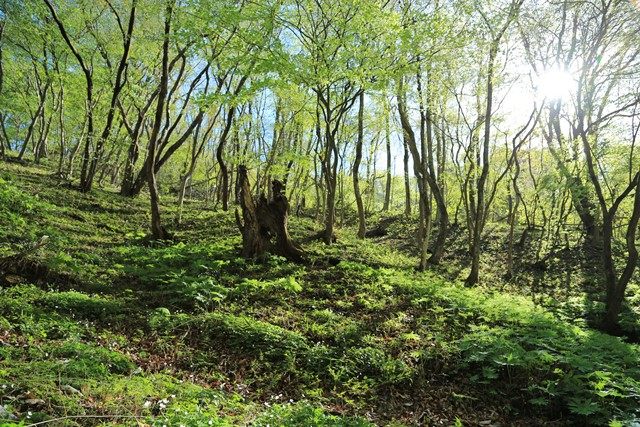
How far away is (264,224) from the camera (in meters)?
11.4

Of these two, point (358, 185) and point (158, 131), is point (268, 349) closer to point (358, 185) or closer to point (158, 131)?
point (158, 131)

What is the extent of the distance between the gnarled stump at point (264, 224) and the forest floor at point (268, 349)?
2.52ft

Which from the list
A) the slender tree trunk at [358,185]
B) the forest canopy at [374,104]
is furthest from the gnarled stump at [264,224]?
the slender tree trunk at [358,185]

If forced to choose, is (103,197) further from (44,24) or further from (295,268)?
(295,268)

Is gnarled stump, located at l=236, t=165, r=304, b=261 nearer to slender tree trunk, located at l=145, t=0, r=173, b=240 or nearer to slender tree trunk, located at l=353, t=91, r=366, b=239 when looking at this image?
slender tree trunk, located at l=145, t=0, r=173, b=240

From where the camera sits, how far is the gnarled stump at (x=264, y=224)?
36.3 feet

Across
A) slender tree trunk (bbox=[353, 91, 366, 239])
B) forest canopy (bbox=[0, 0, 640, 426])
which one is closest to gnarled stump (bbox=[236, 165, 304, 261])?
forest canopy (bbox=[0, 0, 640, 426])

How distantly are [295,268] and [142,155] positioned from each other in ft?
65.7

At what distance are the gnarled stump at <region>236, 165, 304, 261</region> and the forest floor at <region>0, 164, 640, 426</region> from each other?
77 centimetres

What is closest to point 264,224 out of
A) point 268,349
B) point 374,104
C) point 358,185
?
point 268,349

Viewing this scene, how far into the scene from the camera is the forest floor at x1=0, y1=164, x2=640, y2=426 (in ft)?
14.0

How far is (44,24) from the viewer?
56.5ft

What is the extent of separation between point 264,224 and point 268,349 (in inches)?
209

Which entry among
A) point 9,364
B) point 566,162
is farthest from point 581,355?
point 566,162
